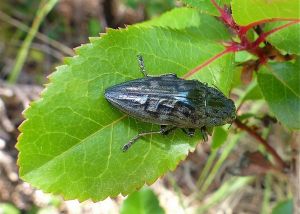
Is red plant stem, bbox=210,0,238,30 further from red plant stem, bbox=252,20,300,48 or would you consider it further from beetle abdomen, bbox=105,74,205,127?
beetle abdomen, bbox=105,74,205,127

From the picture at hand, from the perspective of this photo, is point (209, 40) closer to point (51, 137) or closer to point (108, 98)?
point (108, 98)

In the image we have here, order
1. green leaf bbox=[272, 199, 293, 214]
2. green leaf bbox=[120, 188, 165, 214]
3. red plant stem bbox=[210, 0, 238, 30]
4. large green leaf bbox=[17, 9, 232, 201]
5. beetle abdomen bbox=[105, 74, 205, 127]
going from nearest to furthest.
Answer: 1. large green leaf bbox=[17, 9, 232, 201]
2. red plant stem bbox=[210, 0, 238, 30]
3. beetle abdomen bbox=[105, 74, 205, 127]
4. green leaf bbox=[120, 188, 165, 214]
5. green leaf bbox=[272, 199, 293, 214]

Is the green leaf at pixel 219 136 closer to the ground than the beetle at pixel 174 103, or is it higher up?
closer to the ground

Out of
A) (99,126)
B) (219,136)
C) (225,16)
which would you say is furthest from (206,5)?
(219,136)

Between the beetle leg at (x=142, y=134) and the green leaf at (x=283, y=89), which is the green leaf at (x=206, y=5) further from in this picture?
the beetle leg at (x=142, y=134)

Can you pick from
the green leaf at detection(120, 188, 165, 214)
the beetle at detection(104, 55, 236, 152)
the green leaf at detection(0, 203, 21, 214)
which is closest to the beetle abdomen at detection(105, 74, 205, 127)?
the beetle at detection(104, 55, 236, 152)

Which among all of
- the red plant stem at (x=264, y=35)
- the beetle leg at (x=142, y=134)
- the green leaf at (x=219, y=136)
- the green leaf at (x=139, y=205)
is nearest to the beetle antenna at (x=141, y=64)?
the beetle leg at (x=142, y=134)

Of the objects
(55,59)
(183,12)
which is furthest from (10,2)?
(183,12)
